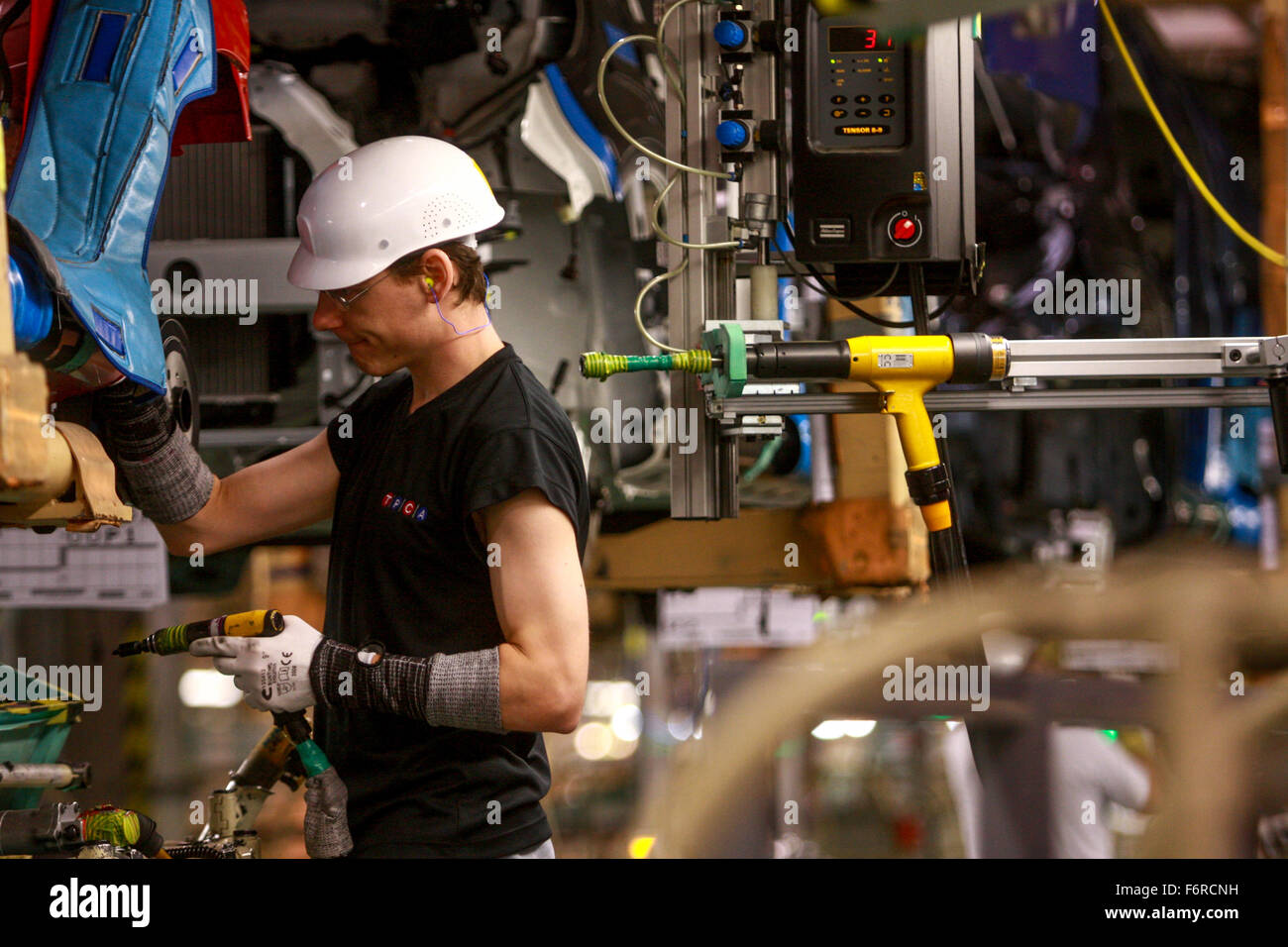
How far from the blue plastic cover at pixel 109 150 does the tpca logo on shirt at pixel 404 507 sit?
1.42 ft

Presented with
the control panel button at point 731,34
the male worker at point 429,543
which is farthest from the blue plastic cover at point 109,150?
the control panel button at point 731,34

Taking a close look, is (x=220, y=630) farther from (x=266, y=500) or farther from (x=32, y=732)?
(x=32, y=732)

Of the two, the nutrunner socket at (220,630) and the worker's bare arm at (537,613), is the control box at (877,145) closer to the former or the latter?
the worker's bare arm at (537,613)

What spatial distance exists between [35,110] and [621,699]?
9.35 feet

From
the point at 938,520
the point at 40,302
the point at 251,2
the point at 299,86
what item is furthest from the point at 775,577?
the point at 40,302

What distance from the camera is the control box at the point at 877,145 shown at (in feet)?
8.25

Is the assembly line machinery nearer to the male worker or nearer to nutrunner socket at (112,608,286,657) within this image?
the male worker

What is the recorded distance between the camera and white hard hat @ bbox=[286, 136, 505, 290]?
2.15 metres

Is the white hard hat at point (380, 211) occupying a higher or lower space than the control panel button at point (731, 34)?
lower

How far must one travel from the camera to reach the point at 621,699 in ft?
14.0

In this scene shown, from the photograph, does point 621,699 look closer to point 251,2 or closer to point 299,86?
point 299,86

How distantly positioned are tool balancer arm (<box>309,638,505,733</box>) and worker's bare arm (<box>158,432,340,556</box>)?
1.58 feet

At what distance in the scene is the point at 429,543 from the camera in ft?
7.00

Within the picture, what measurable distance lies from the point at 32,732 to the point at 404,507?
→ 99 centimetres
